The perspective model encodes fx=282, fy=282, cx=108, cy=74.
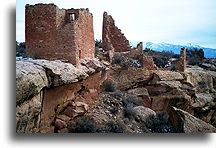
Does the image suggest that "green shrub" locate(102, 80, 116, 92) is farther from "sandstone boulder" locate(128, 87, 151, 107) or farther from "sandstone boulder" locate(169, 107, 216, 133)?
"sandstone boulder" locate(169, 107, 216, 133)

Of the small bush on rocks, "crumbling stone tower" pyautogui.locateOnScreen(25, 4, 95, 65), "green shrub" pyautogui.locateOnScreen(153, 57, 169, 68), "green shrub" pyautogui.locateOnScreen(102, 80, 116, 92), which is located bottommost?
the small bush on rocks

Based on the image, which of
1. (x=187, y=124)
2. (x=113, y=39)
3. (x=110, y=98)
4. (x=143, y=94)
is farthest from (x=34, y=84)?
(x=113, y=39)

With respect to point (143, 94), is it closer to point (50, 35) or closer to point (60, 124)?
point (60, 124)

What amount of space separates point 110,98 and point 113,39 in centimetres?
232

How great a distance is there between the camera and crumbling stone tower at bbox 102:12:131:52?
756cm

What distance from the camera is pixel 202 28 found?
191 inches

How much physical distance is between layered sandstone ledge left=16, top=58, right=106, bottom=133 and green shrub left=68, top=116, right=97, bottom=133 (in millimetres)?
669

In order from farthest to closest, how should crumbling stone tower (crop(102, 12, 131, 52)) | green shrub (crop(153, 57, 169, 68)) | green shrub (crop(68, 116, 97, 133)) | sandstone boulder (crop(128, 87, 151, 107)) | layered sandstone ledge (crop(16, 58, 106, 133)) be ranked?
green shrub (crop(153, 57, 169, 68)) < crumbling stone tower (crop(102, 12, 131, 52)) < sandstone boulder (crop(128, 87, 151, 107)) < green shrub (crop(68, 116, 97, 133)) < layered sandstone ledge (crop(16, 58, 106, 133))

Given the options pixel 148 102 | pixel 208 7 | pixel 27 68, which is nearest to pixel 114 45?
pixel 148 102

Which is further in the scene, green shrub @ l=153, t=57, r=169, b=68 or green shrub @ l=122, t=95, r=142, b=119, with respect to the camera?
green shrub @ l=153, t=57, r=169, b=68

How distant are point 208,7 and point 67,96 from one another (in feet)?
9.64

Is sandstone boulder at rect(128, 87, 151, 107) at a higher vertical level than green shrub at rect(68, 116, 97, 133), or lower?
higher

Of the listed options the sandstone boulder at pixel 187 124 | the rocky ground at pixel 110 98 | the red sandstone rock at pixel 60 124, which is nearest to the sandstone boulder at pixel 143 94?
the rocky ground at pixel 110 98

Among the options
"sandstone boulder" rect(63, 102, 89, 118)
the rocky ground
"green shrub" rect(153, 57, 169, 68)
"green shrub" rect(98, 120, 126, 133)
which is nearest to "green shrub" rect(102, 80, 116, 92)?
the rocky ground
